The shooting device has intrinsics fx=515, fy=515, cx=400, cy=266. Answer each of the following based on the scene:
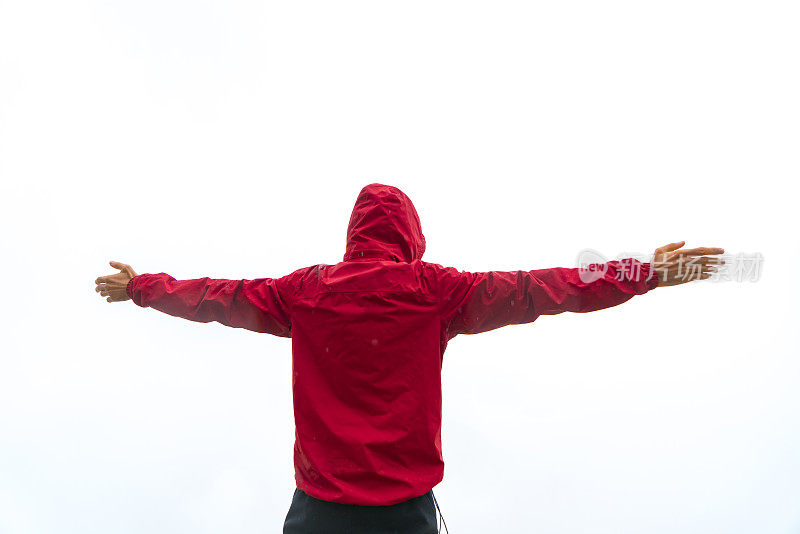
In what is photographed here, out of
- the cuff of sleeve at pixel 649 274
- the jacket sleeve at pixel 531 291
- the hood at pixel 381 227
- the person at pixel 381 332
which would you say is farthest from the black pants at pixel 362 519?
the cuff of sleeve at pixel 649 274

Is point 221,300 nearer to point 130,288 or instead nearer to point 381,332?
point 130,288

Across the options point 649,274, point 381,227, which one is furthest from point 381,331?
point 649,274

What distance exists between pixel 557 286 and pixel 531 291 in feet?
0.43

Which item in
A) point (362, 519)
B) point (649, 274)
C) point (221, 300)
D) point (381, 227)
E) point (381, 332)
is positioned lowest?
point (362, 519)

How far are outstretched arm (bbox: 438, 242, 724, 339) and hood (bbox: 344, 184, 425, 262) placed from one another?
12.9 inches

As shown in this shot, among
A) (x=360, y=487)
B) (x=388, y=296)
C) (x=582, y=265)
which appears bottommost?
(x=360, y=487)

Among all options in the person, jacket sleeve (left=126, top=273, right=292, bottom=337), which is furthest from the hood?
jacket sleeve (left=126, top=273, right=292, bottom=337)

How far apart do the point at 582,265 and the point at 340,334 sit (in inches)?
51.0

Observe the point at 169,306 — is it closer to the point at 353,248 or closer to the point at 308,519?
the point at 353,248

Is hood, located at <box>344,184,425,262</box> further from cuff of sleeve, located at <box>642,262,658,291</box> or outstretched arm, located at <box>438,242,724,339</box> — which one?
cuff of sleeve, located at <box>642,262,658,291</box>

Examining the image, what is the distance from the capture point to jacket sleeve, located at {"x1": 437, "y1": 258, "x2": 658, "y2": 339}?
2518 mm

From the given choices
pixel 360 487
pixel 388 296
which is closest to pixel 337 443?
pixel 360 487

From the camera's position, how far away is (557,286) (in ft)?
8.45

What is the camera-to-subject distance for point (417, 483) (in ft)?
8.41
